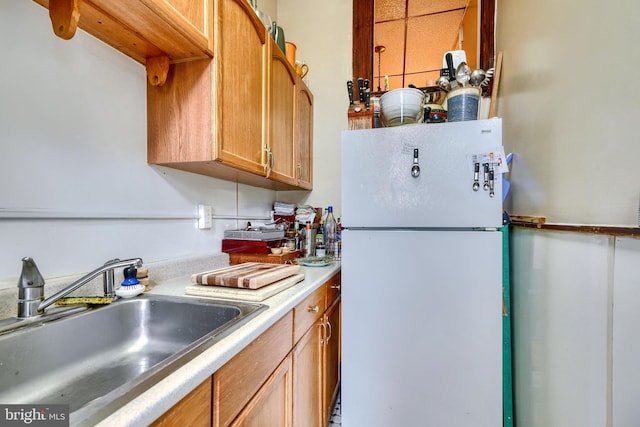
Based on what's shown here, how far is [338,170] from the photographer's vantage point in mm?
2047

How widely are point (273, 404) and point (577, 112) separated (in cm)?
126

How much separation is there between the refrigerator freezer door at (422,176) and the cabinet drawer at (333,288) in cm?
32

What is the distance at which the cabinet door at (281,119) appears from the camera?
1399mm

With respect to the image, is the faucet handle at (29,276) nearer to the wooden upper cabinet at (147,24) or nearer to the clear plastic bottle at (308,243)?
the wooden upper cabinet at (147,24)

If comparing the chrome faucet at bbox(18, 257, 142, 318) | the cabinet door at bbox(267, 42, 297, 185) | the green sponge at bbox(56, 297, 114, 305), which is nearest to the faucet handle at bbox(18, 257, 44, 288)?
the chrome faucet at bbox(18, 257, 142, 318)

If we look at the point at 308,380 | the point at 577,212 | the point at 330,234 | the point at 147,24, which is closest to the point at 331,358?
the point at 308,380

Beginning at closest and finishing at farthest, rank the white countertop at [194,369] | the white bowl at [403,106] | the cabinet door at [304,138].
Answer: the white countertop at [194,369]
the white bowl at [403,106]
the cabinet door at [304,138]

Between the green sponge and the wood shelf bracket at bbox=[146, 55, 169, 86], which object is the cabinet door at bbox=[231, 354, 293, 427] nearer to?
the green sponge

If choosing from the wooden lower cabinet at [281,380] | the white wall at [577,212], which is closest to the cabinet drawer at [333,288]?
the wooden lower cabinet at [281,380]

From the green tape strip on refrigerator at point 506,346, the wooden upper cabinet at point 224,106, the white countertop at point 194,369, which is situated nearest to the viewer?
the white countertop at point 194,369

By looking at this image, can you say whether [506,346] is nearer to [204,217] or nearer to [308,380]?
[308,380]

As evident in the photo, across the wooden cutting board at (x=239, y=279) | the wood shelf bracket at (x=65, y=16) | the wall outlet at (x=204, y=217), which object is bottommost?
the wooden cutting board at (x=239, y=279)

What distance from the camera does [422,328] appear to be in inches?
44.3

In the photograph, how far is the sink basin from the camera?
1.63ft
